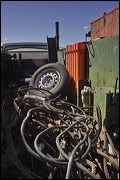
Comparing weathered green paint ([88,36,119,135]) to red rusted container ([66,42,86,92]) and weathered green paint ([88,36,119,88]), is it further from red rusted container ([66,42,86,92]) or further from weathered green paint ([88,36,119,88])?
red rusted container ([66,42,86,92])

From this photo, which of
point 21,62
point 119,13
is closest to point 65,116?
point 119,13

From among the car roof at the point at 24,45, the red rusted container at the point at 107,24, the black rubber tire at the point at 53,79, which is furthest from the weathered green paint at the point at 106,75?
the car roof at the point at 24,45

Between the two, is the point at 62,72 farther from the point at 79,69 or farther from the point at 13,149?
the point at 13,149

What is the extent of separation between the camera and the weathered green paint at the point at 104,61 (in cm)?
197

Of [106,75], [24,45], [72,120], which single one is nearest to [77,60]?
[106,75]

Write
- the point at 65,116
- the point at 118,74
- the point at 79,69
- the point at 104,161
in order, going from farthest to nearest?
the point at 79,69, the point at 65,116, the point at 118,74, the point at 104,161

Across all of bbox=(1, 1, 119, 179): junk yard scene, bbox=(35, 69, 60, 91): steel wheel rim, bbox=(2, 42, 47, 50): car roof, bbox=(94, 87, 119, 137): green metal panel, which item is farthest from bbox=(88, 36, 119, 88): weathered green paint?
bbox=(2, 42, 47, 50): car roof

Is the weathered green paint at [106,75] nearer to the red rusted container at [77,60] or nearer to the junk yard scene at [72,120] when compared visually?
the junk yard scene at [72,120]

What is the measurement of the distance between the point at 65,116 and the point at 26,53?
3.88 metres

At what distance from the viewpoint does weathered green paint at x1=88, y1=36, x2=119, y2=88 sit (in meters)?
1.97

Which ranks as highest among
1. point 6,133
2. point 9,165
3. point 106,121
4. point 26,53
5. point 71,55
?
point 26,53

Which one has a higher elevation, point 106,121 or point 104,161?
point 106,121

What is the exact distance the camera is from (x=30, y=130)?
2006 mm

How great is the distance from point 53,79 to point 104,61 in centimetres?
137
